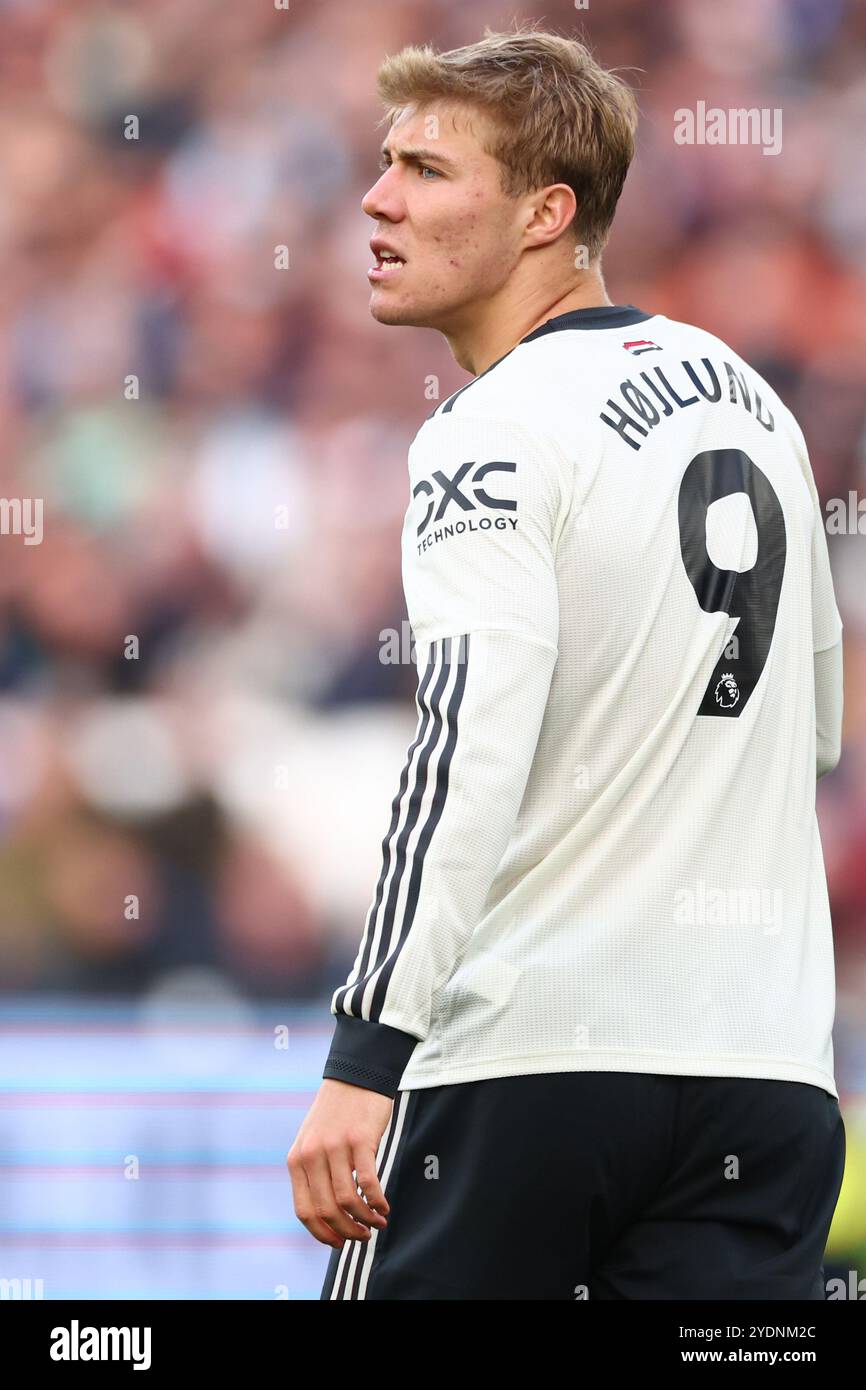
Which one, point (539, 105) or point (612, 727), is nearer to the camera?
point (612, 727)

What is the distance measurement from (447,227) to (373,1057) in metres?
0.64

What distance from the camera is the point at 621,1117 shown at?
3.43 ft

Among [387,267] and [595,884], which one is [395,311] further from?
[595,884]

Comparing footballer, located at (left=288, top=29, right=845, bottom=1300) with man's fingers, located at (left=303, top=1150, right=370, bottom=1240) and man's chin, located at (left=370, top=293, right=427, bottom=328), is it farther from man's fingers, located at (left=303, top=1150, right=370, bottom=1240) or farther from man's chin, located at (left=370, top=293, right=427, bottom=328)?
man's chin, located at (left=370, top=293, right=427, bottom=328)

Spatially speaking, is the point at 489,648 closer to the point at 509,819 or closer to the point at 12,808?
the point at 509,819

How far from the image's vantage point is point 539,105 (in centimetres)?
127

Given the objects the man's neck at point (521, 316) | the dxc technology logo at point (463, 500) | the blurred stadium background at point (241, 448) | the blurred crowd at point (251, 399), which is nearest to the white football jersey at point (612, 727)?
the dxc technology logo at point (463, 500)

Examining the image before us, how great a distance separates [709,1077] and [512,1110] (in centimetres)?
13

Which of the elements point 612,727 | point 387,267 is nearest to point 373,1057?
point 612,727

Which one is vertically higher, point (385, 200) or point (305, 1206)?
point (385, 200)

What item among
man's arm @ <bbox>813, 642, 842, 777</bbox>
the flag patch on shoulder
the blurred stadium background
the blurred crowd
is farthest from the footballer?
the blurred crowd

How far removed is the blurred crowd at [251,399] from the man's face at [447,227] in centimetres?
206

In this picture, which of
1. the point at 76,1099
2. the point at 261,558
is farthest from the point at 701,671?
the point at 261,558

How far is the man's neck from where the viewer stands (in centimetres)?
127
